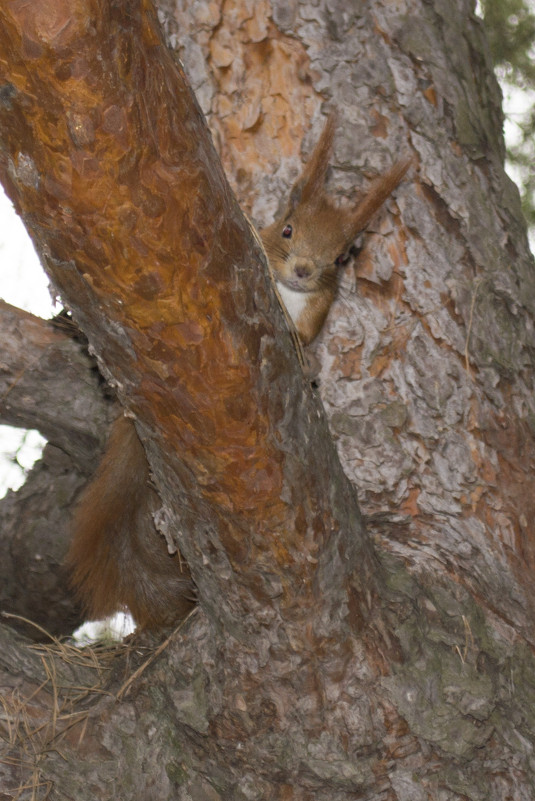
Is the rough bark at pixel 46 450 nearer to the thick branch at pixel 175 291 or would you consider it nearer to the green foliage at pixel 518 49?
the thick branch at pixel 175 291

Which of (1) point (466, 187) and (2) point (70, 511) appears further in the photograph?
(2) point (70, 511)

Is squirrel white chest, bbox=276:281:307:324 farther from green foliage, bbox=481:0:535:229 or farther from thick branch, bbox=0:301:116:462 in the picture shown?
green foliage, bbox=481:0:535:229

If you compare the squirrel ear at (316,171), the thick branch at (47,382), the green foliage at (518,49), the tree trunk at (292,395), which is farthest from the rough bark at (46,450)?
the green foliage at (518,49)

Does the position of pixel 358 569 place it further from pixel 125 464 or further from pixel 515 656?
pixel 125 464

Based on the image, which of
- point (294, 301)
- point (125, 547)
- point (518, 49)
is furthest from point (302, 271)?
point (518, 49)

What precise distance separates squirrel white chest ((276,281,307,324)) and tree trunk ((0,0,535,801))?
0.18 meters

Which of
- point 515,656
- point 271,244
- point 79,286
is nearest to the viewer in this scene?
point 79,286

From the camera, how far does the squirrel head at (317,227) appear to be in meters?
1.80

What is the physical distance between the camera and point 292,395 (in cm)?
127

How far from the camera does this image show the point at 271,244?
2.04 m

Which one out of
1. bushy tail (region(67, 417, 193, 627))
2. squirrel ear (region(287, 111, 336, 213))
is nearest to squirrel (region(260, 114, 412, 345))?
squirrel ear (region(287, 111, 336, 213))

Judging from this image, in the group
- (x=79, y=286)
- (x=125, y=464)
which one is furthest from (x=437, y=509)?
(x=79, y=286)

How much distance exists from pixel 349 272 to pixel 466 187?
0.99ft

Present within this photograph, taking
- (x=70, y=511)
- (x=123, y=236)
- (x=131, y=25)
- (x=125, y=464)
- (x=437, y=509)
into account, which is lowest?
(x=70, y=511)
